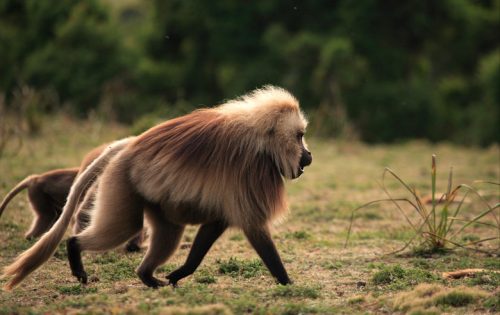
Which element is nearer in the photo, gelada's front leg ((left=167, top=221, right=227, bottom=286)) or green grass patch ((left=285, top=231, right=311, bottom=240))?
gelada's front leg ((left=167, top=221, right=227, bottom=286))

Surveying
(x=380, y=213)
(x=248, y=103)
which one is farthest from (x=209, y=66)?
(x=248, y=103)

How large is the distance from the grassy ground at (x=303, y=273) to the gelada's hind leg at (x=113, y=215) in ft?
1.23

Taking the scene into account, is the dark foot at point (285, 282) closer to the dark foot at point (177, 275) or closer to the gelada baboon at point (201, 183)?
the gelada baboon at point (201, 183)

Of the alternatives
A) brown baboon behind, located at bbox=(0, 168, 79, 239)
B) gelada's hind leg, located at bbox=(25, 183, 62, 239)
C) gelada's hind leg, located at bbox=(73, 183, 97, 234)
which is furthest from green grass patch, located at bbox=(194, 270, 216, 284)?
gelada's hind leg, located at bbox=(25, 183, 62, 239)

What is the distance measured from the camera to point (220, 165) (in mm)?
5512

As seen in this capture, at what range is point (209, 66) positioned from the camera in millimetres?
27109

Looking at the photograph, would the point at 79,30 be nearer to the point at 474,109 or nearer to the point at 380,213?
the point at 474,109

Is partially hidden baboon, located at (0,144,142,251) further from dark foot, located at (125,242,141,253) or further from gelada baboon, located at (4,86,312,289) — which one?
gelada baboon, located at (4,86,312,289)

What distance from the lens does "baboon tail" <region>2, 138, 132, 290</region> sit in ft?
17.8

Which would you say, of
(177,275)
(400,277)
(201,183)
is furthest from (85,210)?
(400,277)

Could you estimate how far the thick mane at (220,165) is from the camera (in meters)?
5.48

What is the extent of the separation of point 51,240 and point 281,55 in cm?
1878

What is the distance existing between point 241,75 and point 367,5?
4.74 m

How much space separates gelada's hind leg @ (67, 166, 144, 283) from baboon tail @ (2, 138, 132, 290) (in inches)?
7.4
